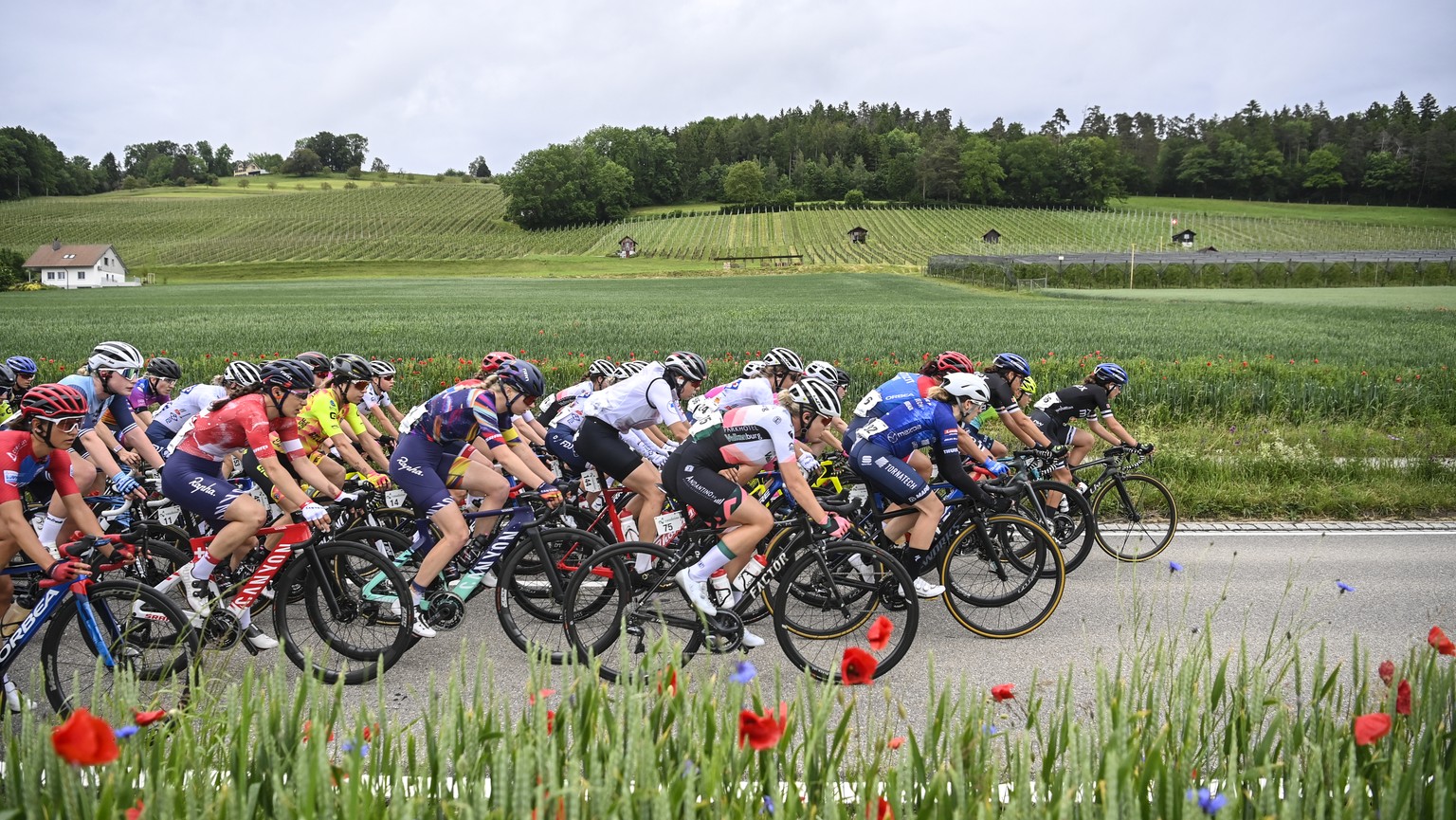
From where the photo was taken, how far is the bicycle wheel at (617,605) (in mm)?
5828

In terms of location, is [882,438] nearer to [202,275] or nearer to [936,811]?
[936,811]

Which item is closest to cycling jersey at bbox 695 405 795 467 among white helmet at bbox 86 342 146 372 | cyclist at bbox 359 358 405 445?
cyclist at bbox 359 358 405 445

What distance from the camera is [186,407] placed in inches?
340

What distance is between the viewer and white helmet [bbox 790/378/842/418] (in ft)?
20.6

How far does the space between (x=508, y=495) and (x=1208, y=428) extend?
10.8 m

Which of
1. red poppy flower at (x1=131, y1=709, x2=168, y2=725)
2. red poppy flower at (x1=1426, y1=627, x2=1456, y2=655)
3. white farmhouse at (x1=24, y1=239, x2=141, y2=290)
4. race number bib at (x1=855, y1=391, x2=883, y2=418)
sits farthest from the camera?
white farmhouse at (x1=24, y1=239, x2=141, y2=290)

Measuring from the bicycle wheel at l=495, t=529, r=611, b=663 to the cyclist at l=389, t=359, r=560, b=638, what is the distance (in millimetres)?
350

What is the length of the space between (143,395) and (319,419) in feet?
10.8

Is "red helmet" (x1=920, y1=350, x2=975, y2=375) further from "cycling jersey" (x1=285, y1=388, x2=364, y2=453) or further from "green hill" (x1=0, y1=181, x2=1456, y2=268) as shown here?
"green hill" (x1=0, y1=181, x2=1456, y2=268)

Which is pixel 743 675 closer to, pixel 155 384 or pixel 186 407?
pixel 186 407

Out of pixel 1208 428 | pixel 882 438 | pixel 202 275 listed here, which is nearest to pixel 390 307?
pixel 1208 428

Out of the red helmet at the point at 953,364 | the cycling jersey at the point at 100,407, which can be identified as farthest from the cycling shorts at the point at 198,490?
the red helmet at the point at 953,364

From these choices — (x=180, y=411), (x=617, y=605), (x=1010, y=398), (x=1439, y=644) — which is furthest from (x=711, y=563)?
(x=180, y=411)

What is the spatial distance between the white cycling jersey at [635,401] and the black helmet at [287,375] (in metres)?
2.05
